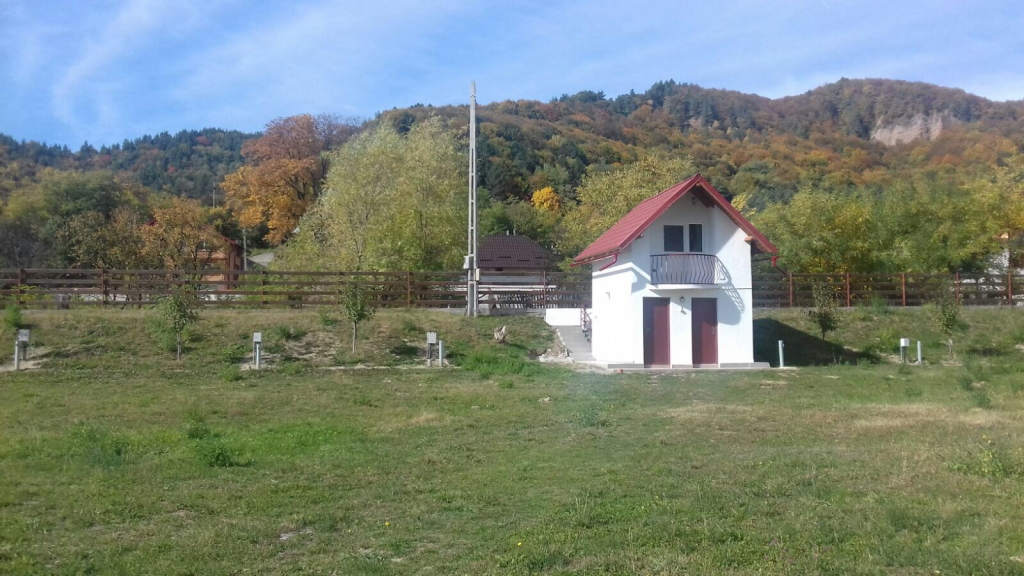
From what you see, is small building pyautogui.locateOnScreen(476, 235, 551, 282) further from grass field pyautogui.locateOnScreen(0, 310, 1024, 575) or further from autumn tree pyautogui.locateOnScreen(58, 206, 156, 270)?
grass field pyautogui.locateOnScreen(0, 310, 1024, 575)

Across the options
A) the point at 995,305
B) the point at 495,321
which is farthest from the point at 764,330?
the point at 995,305

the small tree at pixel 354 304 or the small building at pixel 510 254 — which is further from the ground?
the small building at pixel 510 254

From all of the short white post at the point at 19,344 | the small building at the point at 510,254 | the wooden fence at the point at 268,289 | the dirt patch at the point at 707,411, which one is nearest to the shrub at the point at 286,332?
the wooden fence at the point at 268,289

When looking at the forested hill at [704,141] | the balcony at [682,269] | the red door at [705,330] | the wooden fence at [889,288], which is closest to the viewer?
the balcony at [682,269]

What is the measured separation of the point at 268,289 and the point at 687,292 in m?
16.4

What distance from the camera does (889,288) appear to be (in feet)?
112

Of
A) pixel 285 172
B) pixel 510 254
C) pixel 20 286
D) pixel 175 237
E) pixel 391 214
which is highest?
pixel 285 172

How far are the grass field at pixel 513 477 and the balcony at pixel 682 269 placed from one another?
5332mm

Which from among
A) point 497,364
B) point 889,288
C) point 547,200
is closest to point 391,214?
point 497,364

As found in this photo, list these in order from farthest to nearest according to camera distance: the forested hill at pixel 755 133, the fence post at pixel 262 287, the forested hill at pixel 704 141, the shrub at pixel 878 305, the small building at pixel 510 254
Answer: the forested hill at pixel 755 133 → the forested hill at pixel 704 141 → the small building at pixel 510 254 → the shrub at pixel 878 305 → the fence post at pixel 262 287

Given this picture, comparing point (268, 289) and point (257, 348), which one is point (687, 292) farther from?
point (268, 289)

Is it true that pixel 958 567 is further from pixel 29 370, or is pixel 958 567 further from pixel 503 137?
pixel 503 137

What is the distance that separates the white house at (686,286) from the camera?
79.4 feet

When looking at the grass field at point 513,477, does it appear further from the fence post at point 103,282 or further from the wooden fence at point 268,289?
the fence post at point 103,282
